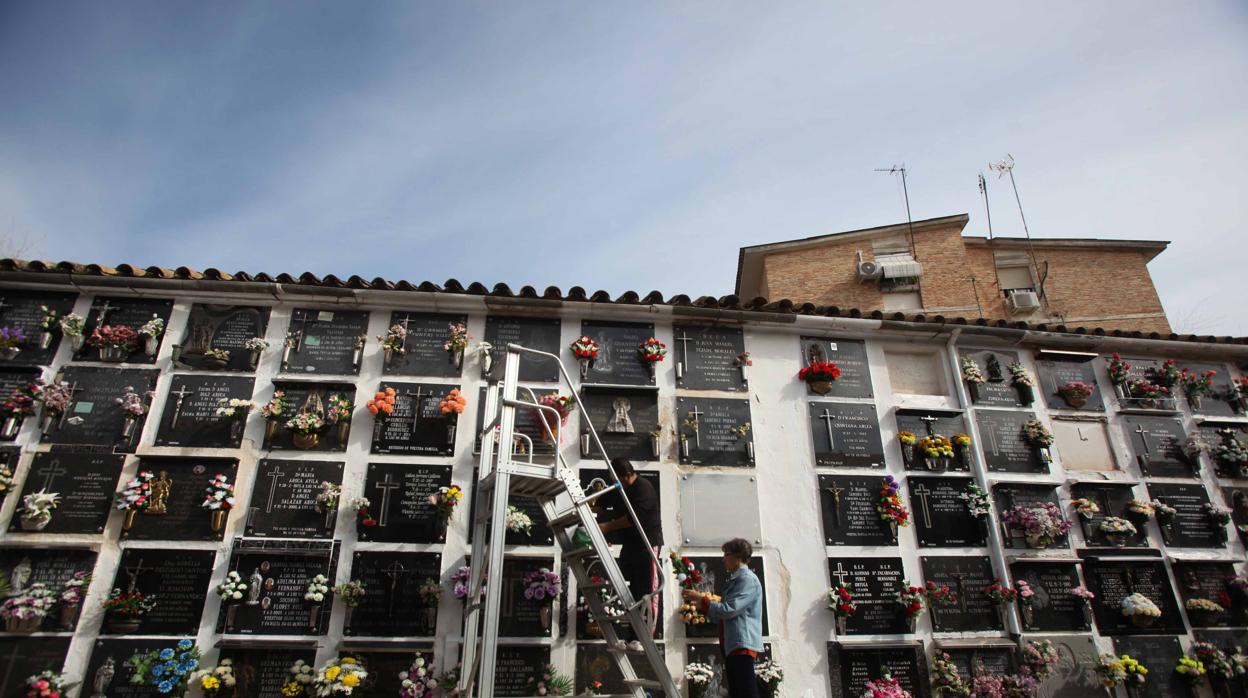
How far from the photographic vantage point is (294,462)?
24.5ft

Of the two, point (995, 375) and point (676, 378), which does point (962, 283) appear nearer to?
point (995, 375)

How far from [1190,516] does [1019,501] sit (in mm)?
2691

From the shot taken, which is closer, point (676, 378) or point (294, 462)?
point (294, 462)

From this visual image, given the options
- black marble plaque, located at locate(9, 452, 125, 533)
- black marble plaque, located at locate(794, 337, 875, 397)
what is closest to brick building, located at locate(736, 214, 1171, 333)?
black marble plaque, located at locate(794, 337, 875, 397)

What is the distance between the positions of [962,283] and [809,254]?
3.81 meters

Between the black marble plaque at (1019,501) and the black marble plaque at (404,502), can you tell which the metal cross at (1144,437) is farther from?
the black marble plaque at (404,502)

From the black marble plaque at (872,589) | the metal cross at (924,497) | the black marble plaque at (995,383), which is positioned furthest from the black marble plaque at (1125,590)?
the black marble plaque at (872,589)

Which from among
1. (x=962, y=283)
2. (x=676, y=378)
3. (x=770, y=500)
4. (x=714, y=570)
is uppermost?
(x=962, y=283)

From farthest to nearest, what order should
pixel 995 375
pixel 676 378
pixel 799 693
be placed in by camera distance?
1. pixel 995 375
2. pixel 676 378
3. pixel 799 693

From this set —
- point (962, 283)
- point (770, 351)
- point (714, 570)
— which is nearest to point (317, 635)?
point (714, 570)

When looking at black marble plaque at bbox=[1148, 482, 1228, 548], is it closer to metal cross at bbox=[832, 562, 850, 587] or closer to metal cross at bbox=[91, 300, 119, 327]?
metal cross at bbox=[832, 562, 850, 587]

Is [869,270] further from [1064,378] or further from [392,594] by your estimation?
[392,594]

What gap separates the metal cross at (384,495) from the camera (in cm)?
733

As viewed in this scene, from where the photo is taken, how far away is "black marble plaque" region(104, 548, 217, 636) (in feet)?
22.0
